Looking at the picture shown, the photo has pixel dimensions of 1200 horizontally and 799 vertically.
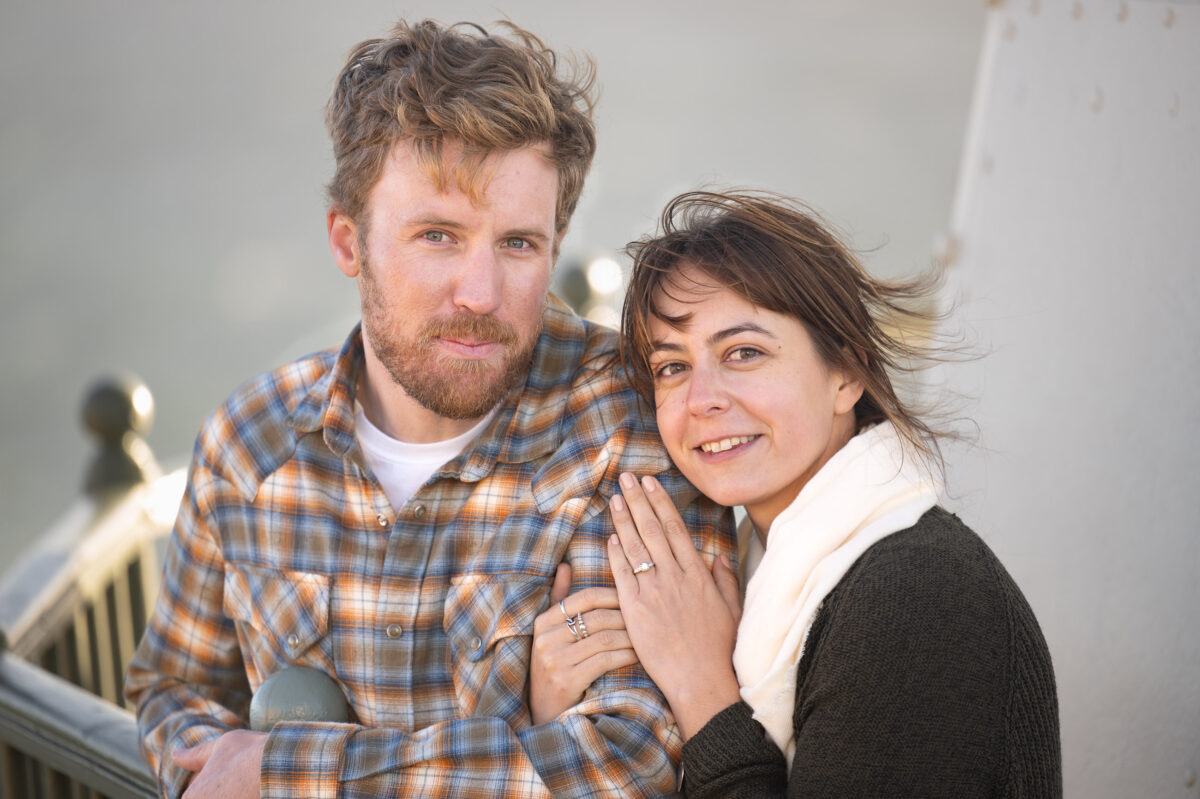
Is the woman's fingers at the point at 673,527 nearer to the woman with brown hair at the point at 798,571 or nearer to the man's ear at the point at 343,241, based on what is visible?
the woman with brown hair at the point at 798,571

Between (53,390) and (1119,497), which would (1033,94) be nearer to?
(1119,497)

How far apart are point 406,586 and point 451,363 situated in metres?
0.44

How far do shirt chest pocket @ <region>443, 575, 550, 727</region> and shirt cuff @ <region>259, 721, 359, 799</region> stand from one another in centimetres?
24

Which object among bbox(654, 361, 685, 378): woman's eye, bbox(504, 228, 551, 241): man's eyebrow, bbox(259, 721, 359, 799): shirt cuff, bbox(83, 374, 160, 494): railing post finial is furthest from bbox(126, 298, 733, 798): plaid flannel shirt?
bbox(83, 374, 160, 494): railing post finial

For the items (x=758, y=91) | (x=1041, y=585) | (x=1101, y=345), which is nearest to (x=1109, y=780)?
(x=1041, y=585)

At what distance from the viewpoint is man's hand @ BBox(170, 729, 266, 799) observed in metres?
1.92

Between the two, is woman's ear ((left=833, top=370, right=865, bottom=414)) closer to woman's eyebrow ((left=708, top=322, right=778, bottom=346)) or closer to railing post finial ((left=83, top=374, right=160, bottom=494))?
woman's eyebrow ((left=708, top=322, right=778, bottom=346))

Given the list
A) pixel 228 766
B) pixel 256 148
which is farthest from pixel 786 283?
pixel 256 148

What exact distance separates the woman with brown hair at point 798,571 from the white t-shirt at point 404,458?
0.40 metres

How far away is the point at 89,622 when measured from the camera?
13.1ft

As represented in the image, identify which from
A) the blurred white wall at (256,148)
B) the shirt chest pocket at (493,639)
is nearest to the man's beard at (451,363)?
the shirt chest pocket at (493,639)

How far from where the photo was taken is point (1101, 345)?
2477 millimetres

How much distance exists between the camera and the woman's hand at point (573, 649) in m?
1.92

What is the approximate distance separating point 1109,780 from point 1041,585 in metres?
Answer: 0.43
